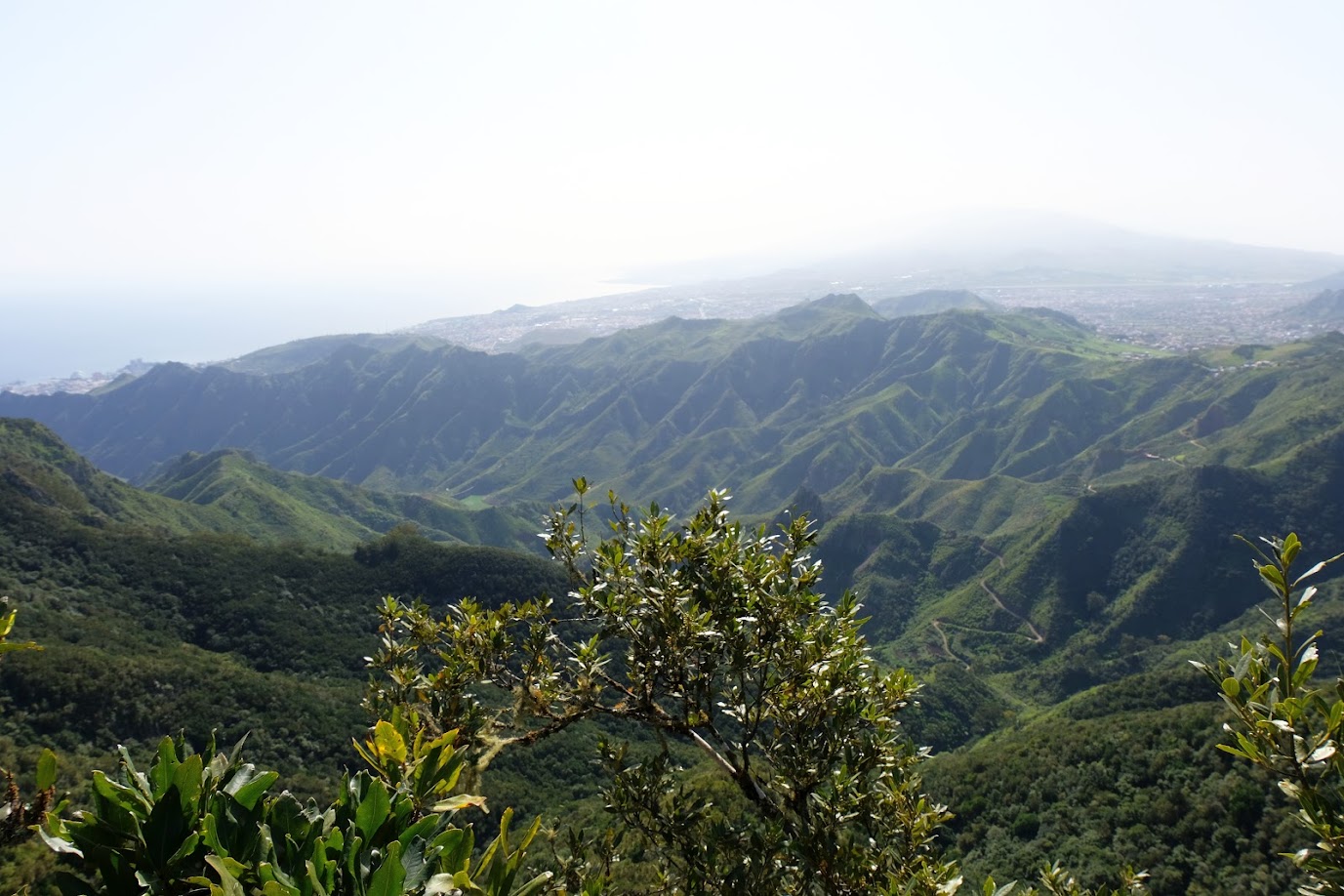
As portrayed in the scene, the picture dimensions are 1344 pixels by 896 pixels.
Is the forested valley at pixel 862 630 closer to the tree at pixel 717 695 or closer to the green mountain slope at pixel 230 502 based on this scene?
the tree at pixel 717 695

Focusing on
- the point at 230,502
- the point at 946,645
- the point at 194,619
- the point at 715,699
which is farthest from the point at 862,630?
the point at 230,502

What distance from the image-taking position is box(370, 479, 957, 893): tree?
218 inches

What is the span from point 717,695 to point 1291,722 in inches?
149

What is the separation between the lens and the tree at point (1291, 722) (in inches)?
129

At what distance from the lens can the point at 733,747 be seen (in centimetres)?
590

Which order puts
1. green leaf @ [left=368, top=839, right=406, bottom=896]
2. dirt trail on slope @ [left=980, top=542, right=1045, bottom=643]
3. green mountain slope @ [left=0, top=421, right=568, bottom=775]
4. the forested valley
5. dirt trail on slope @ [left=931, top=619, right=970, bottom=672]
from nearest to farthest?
green leaf @ [left=368, top=839, right=406, bottom=896], the forested valley, green mountain slope @ [left=0, top=421, right=568, bottom=775], dirt trail on slope @ [left=931, top=619, right=970, bottom=672], dirt trail on slope @ [left=980, top=542, right=1045, bottom=643]

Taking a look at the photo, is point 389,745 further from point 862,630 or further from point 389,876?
point 862,630

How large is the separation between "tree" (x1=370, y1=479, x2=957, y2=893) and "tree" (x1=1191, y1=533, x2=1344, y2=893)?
98.7 inches

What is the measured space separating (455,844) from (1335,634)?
4021 inches

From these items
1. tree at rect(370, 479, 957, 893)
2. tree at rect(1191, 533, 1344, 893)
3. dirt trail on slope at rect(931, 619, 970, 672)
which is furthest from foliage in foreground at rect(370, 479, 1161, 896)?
dirt trail on slope at rect(931, 619, 970, 672)

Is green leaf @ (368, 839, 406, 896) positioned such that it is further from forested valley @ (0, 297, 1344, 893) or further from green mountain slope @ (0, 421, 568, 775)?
green mountain slope @ (0, 421, 568, 775)

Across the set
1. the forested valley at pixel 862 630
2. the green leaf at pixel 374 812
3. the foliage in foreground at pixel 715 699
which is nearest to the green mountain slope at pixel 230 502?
the forested valley at pixel 862 630

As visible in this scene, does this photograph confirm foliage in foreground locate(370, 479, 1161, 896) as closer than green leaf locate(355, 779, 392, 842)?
No

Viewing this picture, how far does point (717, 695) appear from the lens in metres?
5.95
